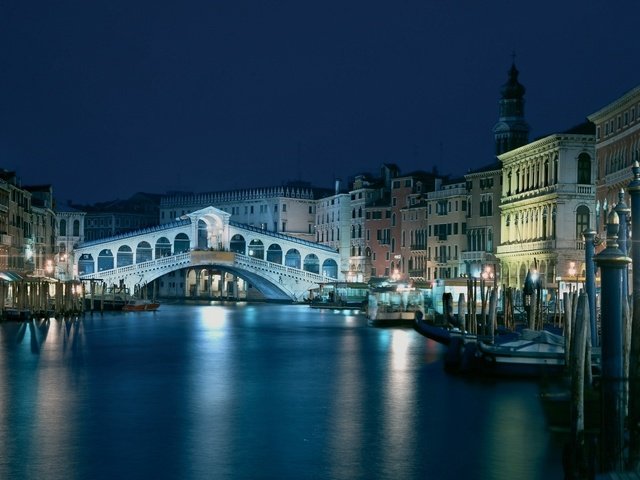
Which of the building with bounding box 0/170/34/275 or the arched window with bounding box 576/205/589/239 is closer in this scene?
the arched window with bounding box 576/205/589/239

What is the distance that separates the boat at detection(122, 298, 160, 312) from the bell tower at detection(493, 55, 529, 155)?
14887mm

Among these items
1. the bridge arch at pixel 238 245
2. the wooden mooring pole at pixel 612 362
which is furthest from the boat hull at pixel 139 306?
the wooden mooring pole at pixel 612 362

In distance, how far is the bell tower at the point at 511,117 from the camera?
5031 cm

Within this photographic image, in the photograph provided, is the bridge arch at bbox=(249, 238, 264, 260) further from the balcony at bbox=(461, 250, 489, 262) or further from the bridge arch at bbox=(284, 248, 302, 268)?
the balcony at bbox=(461, 250, 489, 262)

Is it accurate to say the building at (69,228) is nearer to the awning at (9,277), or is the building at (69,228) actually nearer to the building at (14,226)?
the building at (14,226)

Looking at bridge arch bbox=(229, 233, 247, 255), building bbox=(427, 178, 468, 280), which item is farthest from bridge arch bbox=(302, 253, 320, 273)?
building bbox=(427, 178, 468, 280)

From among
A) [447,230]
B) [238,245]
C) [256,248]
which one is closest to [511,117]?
[447,230]

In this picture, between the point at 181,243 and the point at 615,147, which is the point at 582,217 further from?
the point at 181,243

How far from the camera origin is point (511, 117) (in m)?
50.7

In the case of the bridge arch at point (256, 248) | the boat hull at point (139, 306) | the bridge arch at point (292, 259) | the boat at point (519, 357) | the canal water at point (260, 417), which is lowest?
the canal water at point (260, 417)

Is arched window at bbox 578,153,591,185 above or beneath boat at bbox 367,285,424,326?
above

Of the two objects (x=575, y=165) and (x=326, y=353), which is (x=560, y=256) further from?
(x=326, y=353)

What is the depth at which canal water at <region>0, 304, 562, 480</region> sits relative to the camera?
10797 mm

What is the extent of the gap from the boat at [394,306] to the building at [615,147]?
621 cm
